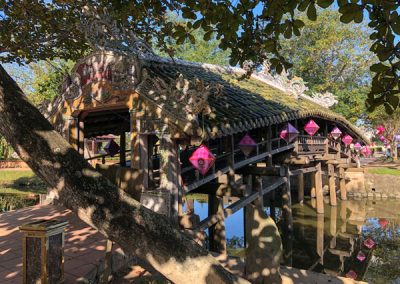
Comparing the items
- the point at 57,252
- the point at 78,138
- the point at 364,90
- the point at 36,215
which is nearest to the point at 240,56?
the point at 57,252

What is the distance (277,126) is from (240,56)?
306 inches

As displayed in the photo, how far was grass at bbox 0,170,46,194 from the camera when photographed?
65.1 ft

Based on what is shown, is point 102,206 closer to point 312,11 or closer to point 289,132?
point 312,11

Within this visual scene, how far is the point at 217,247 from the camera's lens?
9320mm

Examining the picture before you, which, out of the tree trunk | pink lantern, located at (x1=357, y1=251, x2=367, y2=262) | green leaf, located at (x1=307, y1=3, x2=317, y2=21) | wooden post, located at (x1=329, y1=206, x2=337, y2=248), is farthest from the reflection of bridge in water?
wooden post, located at (x1=329, y1=206, x2=337, y2=248)

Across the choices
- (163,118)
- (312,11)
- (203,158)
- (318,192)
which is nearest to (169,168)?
(203,158)

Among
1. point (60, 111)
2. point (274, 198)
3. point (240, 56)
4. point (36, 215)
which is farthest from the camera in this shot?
point (274, 198)

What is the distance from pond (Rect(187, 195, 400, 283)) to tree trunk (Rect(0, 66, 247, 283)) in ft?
29.2

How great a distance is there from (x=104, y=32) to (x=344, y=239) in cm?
1163

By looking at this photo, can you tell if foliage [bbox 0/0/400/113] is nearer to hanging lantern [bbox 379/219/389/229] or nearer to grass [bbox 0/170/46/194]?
hanging lantern [bbox 379/219/389/229]

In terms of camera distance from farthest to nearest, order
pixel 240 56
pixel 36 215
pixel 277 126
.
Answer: pixel 277 126
pixel 36 215
pixel 240 56

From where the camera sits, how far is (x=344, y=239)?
42.6 feet

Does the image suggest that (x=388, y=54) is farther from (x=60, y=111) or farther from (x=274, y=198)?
(x=274, y=198)

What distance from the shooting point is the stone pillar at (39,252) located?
4078 mm
